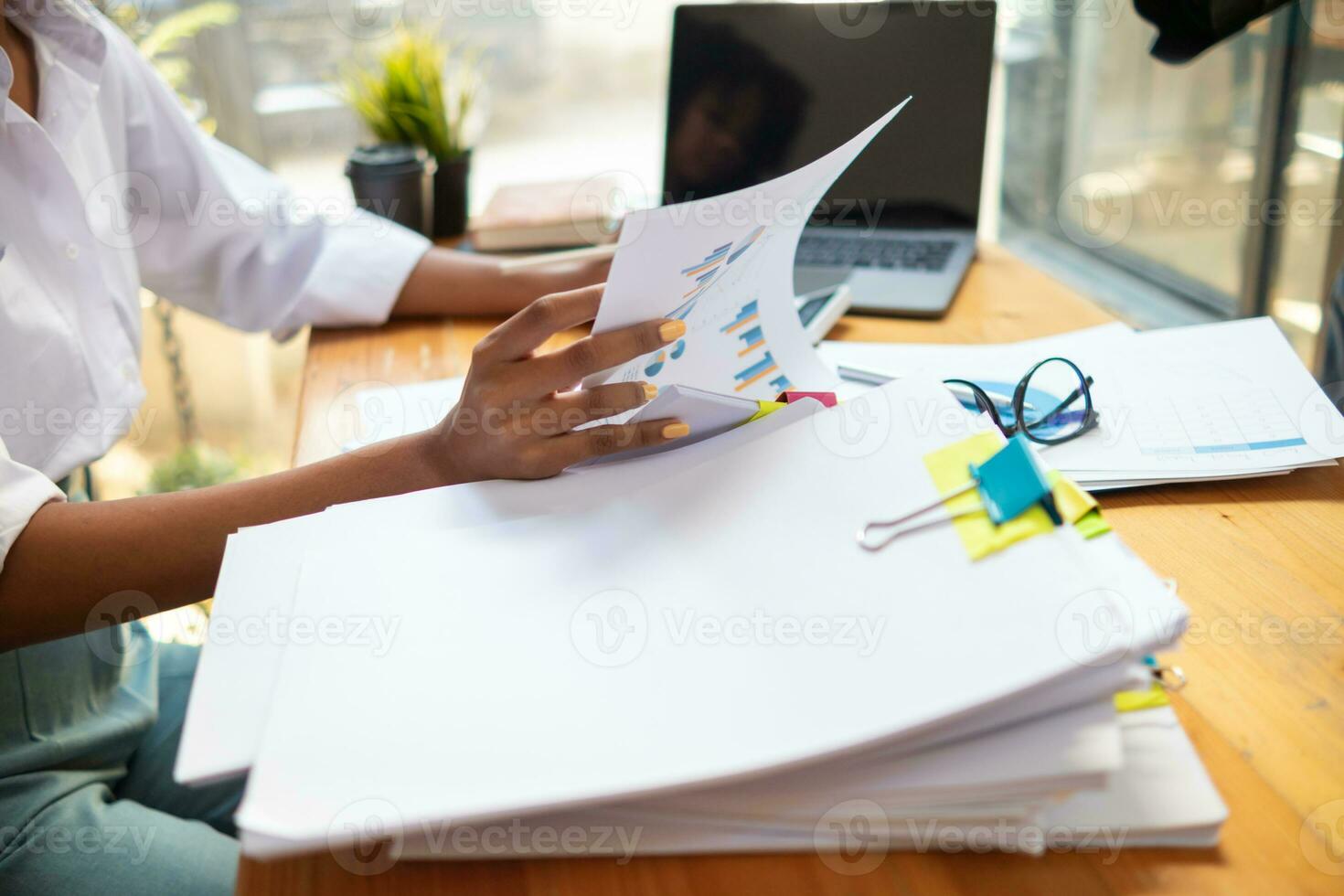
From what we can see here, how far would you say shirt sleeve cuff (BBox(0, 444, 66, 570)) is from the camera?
1.95 ft

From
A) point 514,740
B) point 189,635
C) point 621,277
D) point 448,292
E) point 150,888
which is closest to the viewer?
point 514,740

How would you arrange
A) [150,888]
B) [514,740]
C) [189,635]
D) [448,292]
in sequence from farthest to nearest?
1. [189,635]
2. [448,292]
3. [150,888]
4. [514,740]

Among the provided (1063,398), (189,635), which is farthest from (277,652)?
A: (189,635)

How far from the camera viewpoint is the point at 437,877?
0.43 meters

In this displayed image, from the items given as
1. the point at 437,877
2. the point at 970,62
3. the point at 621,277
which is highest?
the point at 970,62

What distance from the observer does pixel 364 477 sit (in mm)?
644

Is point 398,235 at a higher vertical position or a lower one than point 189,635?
higher

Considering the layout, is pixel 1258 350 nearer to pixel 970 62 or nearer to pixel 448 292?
pixel 970 62

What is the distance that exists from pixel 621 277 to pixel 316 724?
0.27 meters

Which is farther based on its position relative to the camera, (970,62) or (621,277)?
(970,62)

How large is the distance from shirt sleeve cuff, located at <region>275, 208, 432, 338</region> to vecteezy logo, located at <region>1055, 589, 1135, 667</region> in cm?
80

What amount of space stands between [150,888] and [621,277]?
0.53 meters
